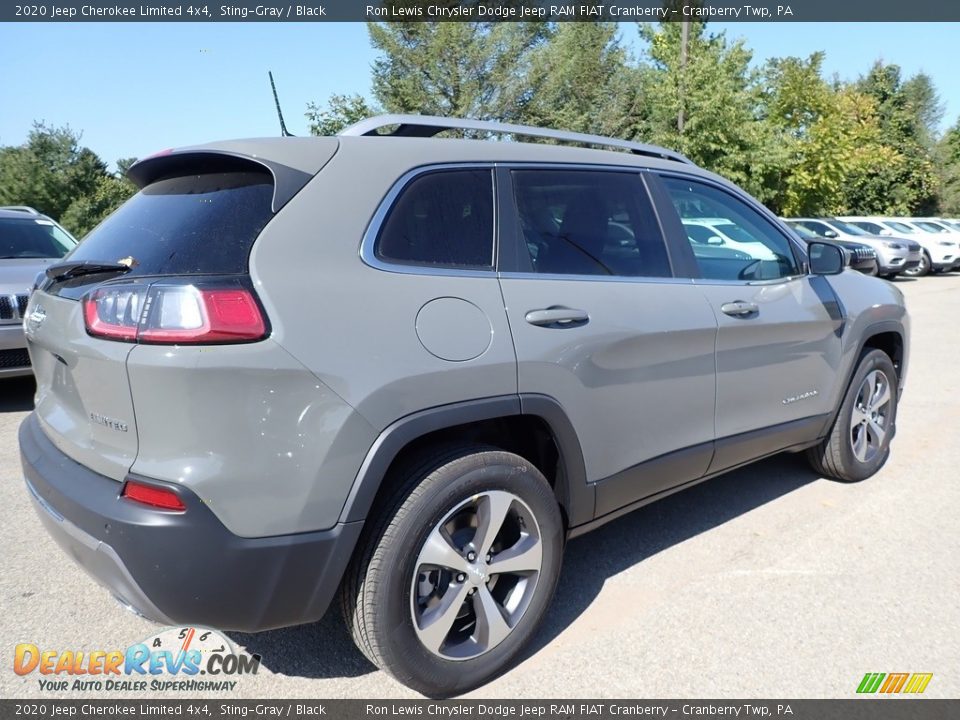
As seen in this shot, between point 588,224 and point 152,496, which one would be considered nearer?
point 152,496

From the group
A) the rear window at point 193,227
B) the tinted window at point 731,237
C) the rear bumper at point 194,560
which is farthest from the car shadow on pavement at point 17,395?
the tinted window at point 731,237

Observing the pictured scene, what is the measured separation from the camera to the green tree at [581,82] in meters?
29.2

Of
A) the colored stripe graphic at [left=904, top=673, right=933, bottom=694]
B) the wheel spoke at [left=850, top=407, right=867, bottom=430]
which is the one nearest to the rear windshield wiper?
the colored stripe graphic at [left=904, top=673, right=933, bottom=694]

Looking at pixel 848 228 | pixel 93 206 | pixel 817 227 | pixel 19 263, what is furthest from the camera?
pixel 93 206

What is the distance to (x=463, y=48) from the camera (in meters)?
27.9

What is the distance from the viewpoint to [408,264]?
2480 mm

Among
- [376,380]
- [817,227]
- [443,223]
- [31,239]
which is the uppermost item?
[443,223]

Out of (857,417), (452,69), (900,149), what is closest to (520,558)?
(857,417)

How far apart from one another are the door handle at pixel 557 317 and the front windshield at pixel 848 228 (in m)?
19.5

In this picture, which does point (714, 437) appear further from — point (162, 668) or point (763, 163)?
point (763, 163)

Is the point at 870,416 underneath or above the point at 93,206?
above

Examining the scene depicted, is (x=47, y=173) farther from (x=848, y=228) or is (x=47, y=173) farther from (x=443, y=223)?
(x=443, y=223)

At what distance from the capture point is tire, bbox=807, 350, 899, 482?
172 inches
